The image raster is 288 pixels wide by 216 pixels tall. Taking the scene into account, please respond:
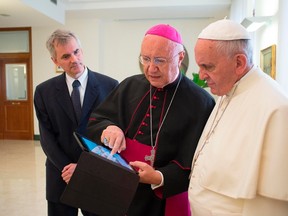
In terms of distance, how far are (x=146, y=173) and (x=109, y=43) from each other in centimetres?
696

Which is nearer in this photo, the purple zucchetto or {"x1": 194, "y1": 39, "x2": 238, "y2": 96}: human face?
{"x1": 194, "y1": 39, "x2": 238, "y2": 96}: human face

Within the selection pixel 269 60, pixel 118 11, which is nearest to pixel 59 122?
pixel 269 60

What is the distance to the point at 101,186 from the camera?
1.14m

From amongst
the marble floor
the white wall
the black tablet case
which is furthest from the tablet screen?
the white wall

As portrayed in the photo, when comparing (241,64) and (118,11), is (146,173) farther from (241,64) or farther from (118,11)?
(118,11)

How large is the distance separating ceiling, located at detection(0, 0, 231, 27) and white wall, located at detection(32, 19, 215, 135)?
9.5 inches

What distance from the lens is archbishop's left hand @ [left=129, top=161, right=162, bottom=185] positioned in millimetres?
1227

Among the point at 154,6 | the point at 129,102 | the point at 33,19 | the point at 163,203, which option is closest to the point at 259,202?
the point at 163,203

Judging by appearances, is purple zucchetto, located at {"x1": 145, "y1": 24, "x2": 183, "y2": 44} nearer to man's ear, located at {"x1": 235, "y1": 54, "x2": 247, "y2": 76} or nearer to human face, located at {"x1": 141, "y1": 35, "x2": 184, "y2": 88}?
human face, located at {"x1": 141, "y1": 35, "x2": 184, "y2": 88}

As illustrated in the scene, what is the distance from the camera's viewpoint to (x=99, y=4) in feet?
21.9

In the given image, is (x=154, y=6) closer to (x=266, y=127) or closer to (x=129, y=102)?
(x=129, y=102)

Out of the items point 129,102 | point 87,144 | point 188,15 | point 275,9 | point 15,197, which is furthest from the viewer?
point 188,15

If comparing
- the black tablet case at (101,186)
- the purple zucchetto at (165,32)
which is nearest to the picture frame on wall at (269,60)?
the purple zucchetto at (165,32)

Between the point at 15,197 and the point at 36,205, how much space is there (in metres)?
0.46
